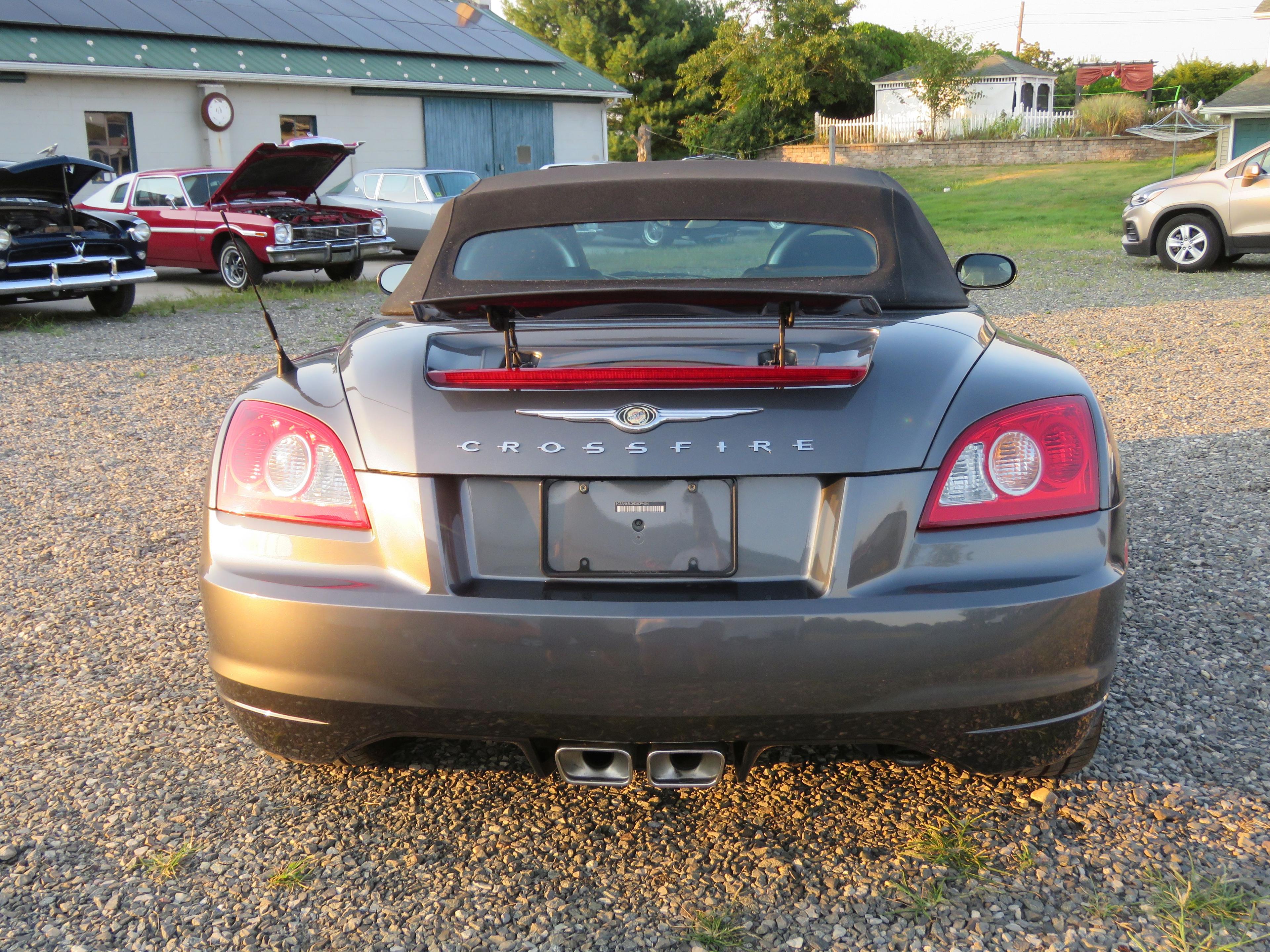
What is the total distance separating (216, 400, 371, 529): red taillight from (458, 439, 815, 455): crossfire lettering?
0.32 meters

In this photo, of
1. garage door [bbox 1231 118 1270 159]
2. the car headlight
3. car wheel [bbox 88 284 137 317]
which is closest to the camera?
car wheel [bbox 88 284 137 317]

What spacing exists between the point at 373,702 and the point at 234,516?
1.68 feet

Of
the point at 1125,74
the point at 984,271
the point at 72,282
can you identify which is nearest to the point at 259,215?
the point at 72,282

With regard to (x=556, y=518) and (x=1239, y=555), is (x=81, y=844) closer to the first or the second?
(x=556, y=518)

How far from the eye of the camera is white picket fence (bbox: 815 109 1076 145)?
41.6 meters

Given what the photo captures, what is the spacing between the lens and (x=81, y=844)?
2.52m

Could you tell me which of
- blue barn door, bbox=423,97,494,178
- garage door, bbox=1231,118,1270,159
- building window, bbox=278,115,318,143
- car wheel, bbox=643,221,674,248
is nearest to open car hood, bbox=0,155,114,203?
car wheel, bbox=643,221,674,248

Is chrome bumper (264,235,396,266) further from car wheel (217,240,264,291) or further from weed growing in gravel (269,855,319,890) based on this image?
weed growing in gravel (269,855,319,890)

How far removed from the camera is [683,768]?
226 cm

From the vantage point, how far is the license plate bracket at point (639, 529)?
84.3 inches

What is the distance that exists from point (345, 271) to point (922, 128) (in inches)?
1321

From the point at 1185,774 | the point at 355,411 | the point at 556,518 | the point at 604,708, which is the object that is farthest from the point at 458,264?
the point at 1185,774

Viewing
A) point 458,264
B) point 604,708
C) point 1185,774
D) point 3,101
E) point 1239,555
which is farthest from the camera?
point 3,101

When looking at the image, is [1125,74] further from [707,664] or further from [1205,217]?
[707,664]
